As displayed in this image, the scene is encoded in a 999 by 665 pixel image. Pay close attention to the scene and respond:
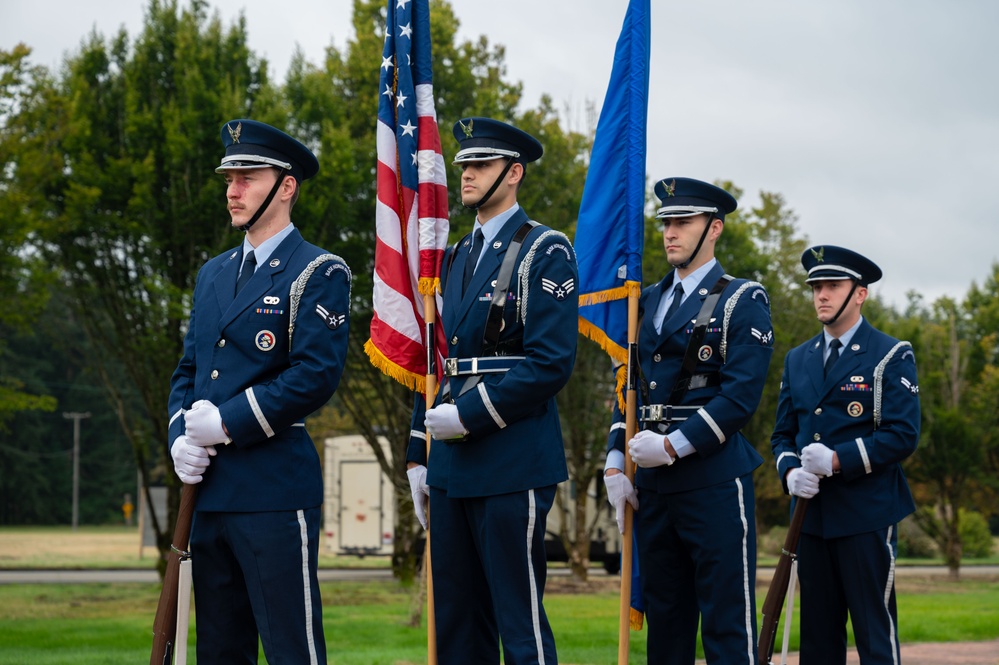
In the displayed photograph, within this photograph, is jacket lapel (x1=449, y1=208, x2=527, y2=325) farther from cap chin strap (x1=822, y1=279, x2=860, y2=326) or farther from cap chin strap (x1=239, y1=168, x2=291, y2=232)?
cap chin strap (x1=822, y1=279, x2=860, y2=326)

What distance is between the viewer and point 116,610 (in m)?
16.7

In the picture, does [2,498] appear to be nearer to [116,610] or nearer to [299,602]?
[116,610]

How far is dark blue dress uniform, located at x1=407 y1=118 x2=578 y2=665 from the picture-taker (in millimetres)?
4828

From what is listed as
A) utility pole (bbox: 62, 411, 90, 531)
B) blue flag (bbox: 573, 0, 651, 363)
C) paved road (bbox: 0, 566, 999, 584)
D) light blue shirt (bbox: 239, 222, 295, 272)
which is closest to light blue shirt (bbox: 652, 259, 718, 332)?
blue flag (bbox: 573, 0, 651, 363)

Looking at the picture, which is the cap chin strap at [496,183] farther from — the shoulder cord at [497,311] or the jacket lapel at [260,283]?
the jacket lapel at [260,283]

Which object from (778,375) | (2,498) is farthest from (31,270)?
(2,498)

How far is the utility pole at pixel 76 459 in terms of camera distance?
187ft

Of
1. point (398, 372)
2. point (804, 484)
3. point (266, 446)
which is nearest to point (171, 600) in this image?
point (266, 446)

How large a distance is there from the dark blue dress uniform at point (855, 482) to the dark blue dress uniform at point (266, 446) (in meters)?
3.08

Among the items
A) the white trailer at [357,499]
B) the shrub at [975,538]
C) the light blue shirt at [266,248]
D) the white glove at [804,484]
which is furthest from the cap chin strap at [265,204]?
the shrub at [975,538]

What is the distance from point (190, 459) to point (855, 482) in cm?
373

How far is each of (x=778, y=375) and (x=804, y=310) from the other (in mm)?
1589

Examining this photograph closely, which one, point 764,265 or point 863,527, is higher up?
point 764,265

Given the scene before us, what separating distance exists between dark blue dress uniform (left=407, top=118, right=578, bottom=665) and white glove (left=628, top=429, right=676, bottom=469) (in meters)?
0.62
